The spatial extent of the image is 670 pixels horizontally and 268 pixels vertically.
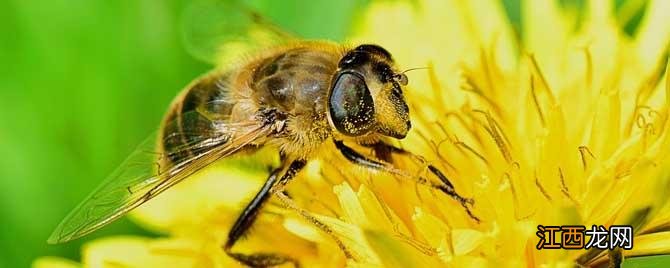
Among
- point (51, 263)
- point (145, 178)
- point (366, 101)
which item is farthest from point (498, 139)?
point (51, 263)

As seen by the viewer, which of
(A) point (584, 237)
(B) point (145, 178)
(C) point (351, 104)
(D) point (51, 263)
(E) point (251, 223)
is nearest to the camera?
(A) point (584, 237)

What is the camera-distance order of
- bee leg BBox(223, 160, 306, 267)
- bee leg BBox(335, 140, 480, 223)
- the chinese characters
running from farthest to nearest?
1. bee leg BBox(223, 160, 306, 267)
2. bee leg BBox(335, 140, 480, 223)
3. the chinese characters

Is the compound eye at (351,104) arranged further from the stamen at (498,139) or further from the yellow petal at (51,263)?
the yellow petal at (51,263)

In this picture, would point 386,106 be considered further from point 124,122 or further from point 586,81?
point 124,122

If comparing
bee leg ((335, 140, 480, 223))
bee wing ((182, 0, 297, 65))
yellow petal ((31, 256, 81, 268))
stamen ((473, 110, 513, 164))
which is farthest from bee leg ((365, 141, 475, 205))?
yellow petal ((31, 256, 81, 268))

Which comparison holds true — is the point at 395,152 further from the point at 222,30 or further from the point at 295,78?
the point at 222,30

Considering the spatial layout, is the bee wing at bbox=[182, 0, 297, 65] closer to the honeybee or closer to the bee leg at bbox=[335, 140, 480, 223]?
the honeybee

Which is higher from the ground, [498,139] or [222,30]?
[222,30]

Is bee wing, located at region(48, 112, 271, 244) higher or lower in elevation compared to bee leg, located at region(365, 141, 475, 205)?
lower
